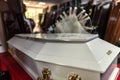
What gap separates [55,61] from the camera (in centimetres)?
56

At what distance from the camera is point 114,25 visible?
1.19 metres

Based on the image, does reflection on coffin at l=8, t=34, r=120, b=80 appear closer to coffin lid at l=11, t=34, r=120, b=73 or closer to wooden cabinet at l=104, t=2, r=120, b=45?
coffin lid at l=11, t=34, r=120, b=73

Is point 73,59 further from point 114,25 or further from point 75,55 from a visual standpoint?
point 114,25

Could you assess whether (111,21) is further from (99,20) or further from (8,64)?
(8,64)

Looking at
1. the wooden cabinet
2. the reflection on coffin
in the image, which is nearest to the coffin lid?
the reflection on coffin

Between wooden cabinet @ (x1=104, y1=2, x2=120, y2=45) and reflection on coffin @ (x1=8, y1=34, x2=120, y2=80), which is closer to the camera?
reflection on coffin @ (x1=8, y1=34, x2=120, y2=80)

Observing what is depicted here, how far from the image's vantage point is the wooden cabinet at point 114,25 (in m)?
1.17

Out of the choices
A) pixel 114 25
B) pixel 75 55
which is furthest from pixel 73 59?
pixel 114 25

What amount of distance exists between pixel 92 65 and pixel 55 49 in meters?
0.21

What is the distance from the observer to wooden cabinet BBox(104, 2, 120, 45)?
117 cm

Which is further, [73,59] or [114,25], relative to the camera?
[114,25]

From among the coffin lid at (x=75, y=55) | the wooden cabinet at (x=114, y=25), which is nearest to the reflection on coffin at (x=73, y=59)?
the coffin lid at (x=75, y=55)

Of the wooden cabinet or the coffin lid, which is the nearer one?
the coffin lid

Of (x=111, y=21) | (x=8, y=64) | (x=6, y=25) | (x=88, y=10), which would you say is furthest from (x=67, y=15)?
(x=6, y=25)
